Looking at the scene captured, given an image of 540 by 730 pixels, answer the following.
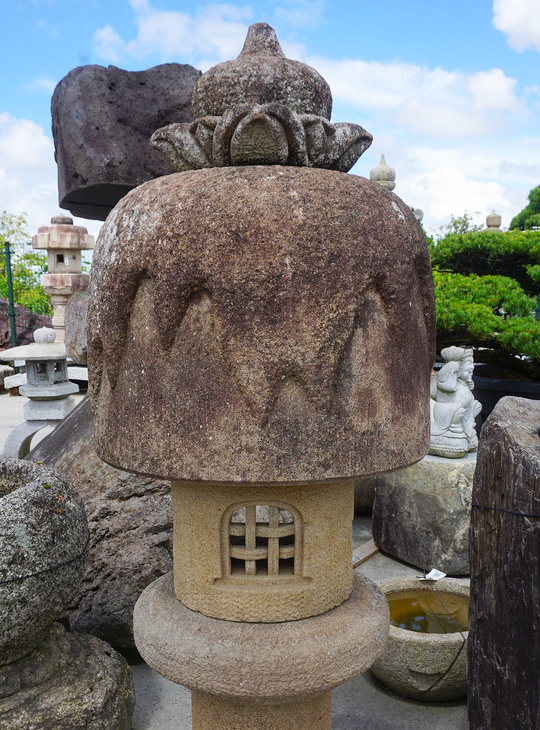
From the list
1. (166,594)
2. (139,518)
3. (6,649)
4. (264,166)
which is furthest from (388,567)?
(264,166)

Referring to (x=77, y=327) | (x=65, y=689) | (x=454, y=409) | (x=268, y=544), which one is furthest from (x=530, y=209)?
(x=65, y=689)

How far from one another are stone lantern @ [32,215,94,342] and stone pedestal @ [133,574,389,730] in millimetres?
9244

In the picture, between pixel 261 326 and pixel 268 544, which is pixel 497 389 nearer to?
pixel 268 544

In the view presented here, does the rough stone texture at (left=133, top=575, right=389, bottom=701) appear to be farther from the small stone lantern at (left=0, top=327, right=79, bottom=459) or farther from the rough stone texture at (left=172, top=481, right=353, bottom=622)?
the small stone lantern at (left=0, top=327, right=79, bottom=459)

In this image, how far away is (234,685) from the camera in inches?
72.0

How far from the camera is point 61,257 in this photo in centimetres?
1140

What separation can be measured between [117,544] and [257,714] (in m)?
1.31

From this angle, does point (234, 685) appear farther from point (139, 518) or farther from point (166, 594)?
point (139, 518)

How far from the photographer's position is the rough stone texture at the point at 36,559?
7.03 ft

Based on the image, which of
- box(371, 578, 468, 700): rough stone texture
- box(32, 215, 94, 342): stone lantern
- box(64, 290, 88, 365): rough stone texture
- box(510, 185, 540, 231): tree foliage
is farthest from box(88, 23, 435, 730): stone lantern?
box(510, 185, 540, 231): tree foliage

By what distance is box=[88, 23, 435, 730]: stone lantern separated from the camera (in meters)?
1.61

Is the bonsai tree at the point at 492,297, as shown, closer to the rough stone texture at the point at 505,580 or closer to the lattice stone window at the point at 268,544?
the rough stone texture at the point at 505,580

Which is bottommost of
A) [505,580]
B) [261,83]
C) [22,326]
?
[505,580]

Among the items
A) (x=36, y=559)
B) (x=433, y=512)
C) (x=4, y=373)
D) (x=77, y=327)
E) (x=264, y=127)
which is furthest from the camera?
Answer: (x=4, y=373)
